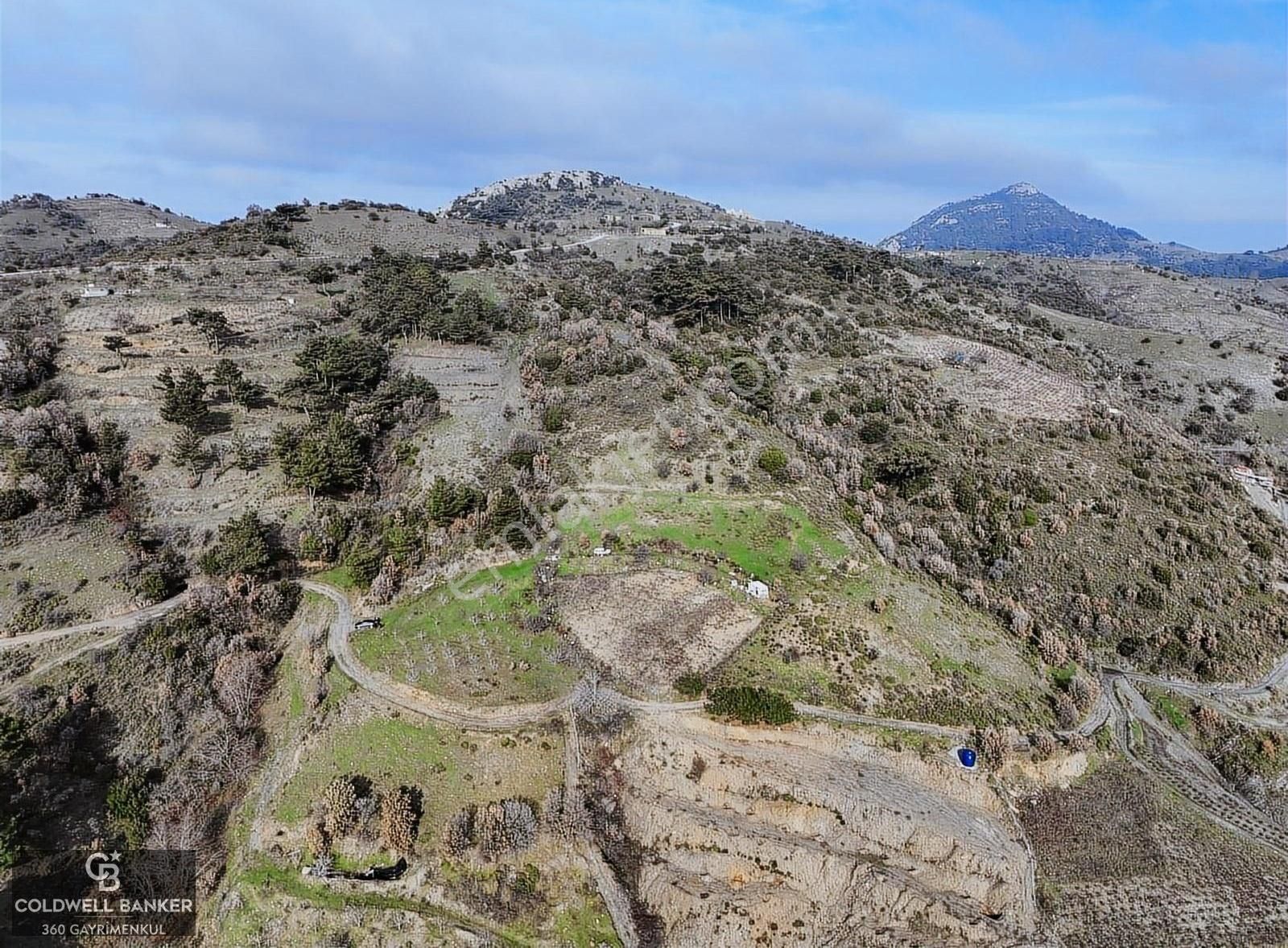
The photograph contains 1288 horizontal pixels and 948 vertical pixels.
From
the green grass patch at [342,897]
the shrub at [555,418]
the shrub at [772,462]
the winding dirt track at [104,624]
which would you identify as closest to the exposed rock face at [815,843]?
the green grass patch at [342,897]

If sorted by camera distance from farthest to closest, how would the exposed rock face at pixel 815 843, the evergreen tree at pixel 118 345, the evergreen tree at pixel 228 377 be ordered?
the evergreen tree at pixel 118 345 → the evergreen tree at pixel 228 377 → the exposed rock face at pixel 815 843

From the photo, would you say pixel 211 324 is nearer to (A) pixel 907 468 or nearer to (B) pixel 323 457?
(B) pixel 323 457

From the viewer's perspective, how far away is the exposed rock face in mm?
24750

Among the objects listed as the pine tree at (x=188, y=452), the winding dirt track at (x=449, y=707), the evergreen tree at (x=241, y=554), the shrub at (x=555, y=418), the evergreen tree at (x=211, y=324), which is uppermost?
the evergreen tree at (x=211, y=324)

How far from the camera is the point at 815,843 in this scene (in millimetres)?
26594

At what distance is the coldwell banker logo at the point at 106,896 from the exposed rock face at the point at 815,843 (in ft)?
64.6

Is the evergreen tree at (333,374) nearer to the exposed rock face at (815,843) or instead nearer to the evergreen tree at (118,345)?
the evergreen tree at (118,345)

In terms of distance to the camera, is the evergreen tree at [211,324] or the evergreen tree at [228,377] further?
the evergreen tree at [211,324]

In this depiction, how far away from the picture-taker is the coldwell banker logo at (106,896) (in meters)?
24.5

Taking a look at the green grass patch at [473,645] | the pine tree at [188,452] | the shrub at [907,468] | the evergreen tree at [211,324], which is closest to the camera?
the green grass patch at [473,645]

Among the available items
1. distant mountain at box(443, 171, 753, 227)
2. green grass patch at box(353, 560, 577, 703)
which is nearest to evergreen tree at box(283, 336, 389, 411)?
green grass patch at box(353, 560, 577, 703)

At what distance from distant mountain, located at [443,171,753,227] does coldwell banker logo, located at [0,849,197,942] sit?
142m

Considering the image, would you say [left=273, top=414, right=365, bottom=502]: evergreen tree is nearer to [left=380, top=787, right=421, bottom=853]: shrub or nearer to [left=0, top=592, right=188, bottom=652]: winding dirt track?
[left=0, top=592, right=188, bottom=652]: winding dirt track

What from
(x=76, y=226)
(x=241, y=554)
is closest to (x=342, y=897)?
(x=241, y=554)
